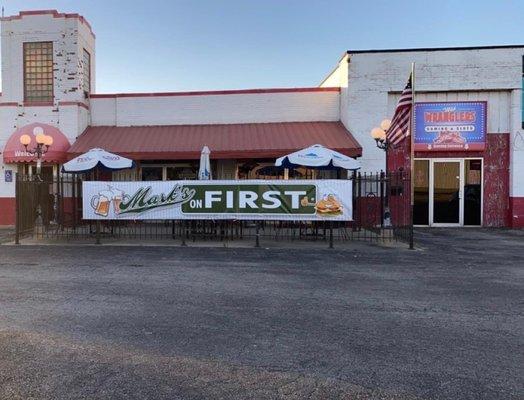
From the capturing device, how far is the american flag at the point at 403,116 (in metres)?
12.2

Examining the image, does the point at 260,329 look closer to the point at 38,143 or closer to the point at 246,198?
the point at 246,198

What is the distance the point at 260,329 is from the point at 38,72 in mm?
17320

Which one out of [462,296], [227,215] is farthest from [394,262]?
[227,215]

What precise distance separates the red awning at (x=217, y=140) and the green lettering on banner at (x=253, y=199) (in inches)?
161

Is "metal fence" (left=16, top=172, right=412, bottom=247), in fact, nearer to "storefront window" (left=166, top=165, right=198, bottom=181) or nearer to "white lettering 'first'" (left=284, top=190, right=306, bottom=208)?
"white lettering 'first'" (left=284, top=190, right=306, bottom=208)

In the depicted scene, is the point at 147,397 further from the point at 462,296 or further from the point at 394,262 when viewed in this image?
the point at 394,262

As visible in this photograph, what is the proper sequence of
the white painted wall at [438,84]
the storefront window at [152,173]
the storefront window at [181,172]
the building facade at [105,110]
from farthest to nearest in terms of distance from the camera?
the storefront window at [152,173]
the storefront window at [181,172]
the building facade at [105,110]
the white painted wall at [438,84]

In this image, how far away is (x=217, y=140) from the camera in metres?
17.4

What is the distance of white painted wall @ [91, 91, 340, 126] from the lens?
734 inches

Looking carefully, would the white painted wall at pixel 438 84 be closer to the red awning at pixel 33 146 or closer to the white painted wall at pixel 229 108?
the white painted wall at pixel 229 108

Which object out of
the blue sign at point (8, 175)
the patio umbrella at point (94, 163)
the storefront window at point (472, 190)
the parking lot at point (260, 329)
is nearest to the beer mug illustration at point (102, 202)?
the patio umbrella at point (94, 163)

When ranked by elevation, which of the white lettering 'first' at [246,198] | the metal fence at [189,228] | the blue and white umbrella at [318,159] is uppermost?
the blue and white umbrella at [318,159]

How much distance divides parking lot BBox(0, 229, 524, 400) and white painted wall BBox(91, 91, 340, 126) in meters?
9.74

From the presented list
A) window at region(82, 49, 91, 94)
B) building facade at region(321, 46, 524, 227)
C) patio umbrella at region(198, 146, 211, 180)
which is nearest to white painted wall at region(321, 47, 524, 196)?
building facade at region(321, 46, 524, 227)
